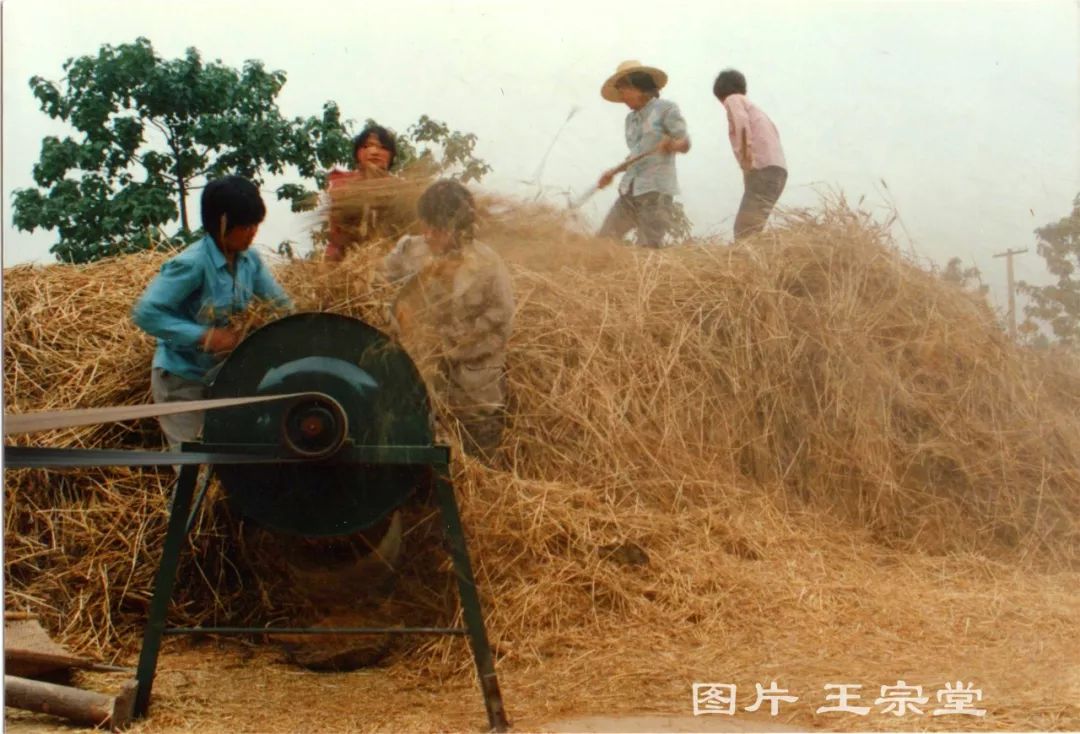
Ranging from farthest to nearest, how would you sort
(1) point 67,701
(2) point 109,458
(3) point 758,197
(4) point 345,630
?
1. (3) point 758,197
2. (4) point 345,630
3. (1) point 67,701
4. (2) point 109,458

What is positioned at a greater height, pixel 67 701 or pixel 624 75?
pixel 624 75

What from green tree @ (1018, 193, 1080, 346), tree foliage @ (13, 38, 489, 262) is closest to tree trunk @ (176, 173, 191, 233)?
tree foliage @ (13, 38, 489, 262)

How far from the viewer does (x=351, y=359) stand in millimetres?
2910

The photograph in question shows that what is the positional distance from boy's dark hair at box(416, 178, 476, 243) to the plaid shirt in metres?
0.84

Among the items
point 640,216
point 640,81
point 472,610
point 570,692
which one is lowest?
point 570,692

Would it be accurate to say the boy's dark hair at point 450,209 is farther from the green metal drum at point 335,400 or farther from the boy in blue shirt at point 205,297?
the green metal drum at point 335,400

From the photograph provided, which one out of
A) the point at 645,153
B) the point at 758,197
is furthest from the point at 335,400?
the point at 758,197

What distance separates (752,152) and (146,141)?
7.69 feet

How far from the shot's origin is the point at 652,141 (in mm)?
4105

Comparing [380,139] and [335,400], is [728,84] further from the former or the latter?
[335,400]

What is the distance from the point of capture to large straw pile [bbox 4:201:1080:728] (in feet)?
11.1

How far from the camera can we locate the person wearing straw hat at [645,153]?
3.75 metres

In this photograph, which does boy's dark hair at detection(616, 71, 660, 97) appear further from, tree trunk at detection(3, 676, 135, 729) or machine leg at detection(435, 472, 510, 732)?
tree trunk at detection(3, 676, 135, 729)

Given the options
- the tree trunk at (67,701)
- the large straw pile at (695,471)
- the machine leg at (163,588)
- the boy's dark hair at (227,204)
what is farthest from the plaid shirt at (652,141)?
the tree trunk at (67,701)
